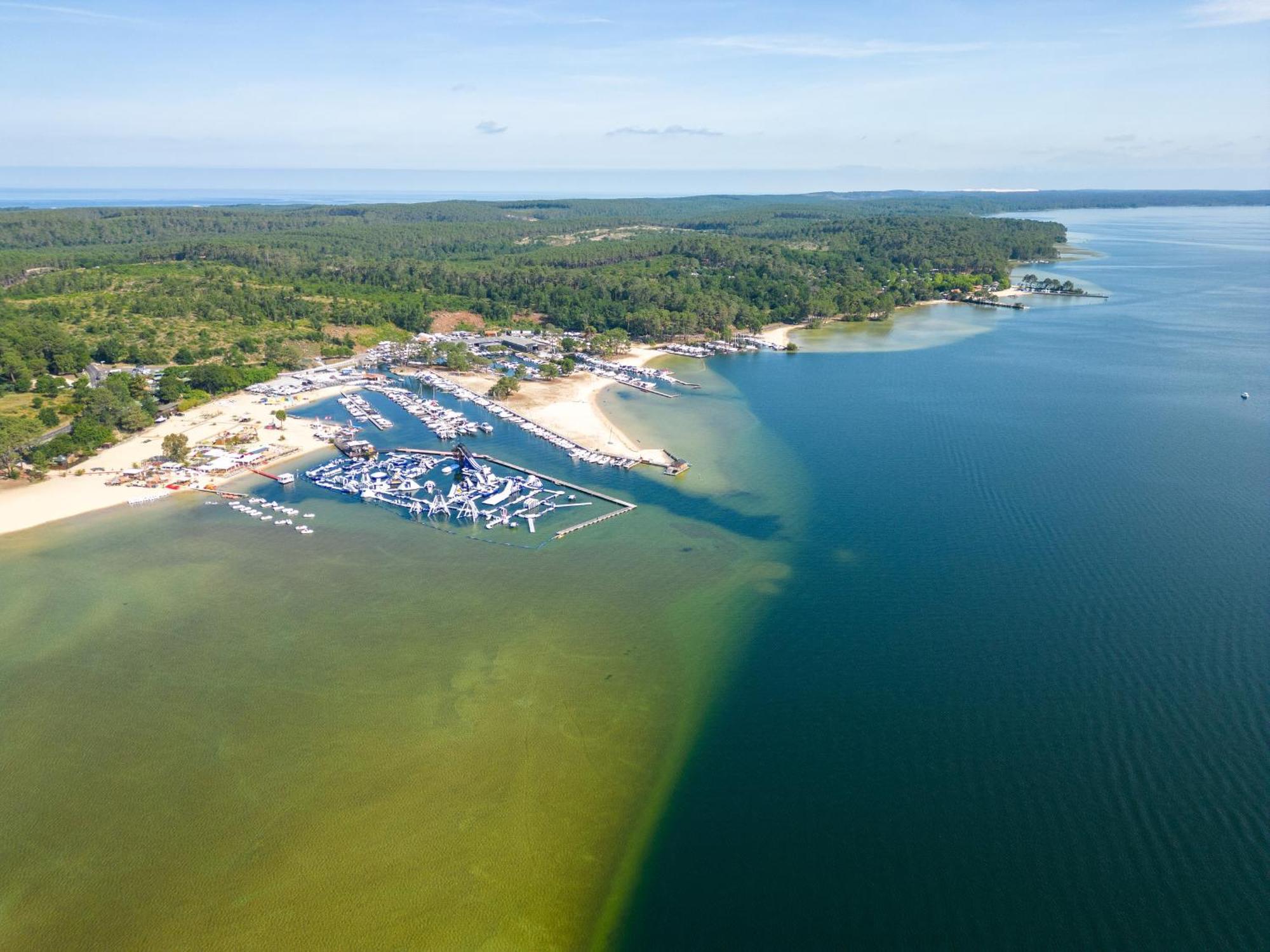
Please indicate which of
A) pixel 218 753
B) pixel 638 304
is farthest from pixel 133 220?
pixel 218 753

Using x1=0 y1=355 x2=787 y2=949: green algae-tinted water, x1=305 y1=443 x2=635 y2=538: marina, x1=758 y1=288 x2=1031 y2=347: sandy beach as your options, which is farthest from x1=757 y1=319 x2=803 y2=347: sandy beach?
x1=0 y1=355 x2=787 y2=949: green algae-tinted water

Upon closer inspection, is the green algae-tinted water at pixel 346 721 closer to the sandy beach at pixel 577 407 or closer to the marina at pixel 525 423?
the marina at pixel 525 423

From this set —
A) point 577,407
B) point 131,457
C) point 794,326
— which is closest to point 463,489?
point 577,407

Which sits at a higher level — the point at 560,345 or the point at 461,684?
the point at 560,345

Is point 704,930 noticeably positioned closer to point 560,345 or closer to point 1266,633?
point 1266,633

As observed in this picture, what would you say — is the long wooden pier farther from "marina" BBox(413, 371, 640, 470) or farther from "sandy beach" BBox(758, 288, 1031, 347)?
"sandy beach" BBox(758, 288, 1031, 347)

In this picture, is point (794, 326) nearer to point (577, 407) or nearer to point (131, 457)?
point (577, 407)
